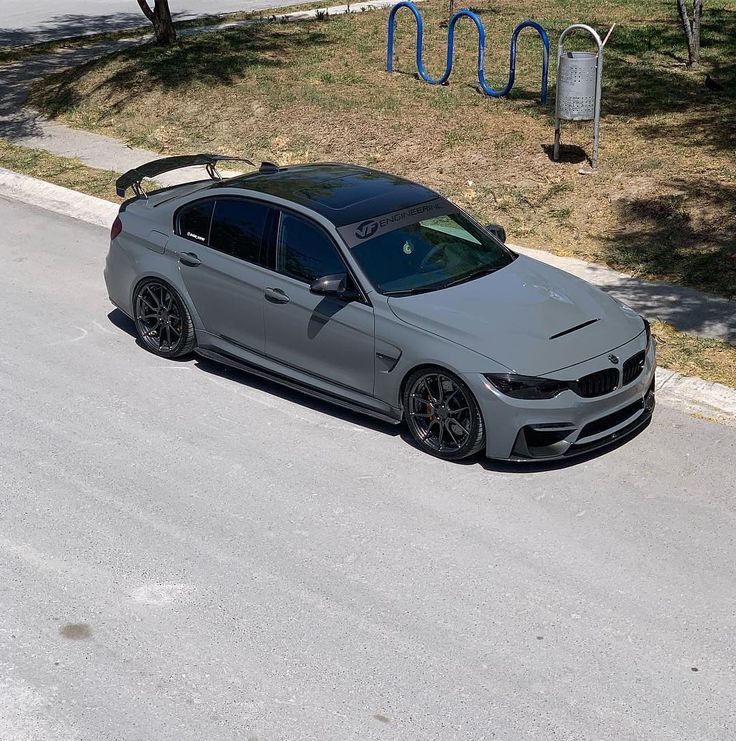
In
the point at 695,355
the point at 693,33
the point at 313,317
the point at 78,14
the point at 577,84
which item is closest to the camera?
the point at 313,317

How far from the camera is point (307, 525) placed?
707cm

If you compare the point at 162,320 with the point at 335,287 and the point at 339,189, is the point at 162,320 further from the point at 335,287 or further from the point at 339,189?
the point at 335,287

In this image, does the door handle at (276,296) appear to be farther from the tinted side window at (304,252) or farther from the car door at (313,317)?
the tinted side window at (304,252)

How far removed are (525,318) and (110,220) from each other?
714 cm

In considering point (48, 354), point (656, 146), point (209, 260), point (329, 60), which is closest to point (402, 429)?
point (209, 260)

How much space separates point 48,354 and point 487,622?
16.9 feet

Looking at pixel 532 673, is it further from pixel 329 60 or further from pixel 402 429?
pixel 329 60

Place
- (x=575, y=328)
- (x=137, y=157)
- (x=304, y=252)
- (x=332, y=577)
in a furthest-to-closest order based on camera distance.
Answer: (x=137, y=157)
(x=304, y=252)
(x=575, y=328)
(x=332, y=577)

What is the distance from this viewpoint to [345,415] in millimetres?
8562

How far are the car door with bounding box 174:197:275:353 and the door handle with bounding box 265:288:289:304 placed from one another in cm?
8

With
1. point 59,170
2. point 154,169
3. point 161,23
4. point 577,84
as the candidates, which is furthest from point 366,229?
point 161,23

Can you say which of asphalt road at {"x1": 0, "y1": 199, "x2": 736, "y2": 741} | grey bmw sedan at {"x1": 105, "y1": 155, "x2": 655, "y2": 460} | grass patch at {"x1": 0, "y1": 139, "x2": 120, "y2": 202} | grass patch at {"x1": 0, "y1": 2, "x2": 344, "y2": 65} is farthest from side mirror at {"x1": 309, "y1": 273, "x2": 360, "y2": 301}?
grass patch at {"x1": 0, "y1": 2, "x2": 344, "y2": 65}

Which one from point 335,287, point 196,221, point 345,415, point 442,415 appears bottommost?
point 345,415

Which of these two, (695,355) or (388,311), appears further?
(695,355)
